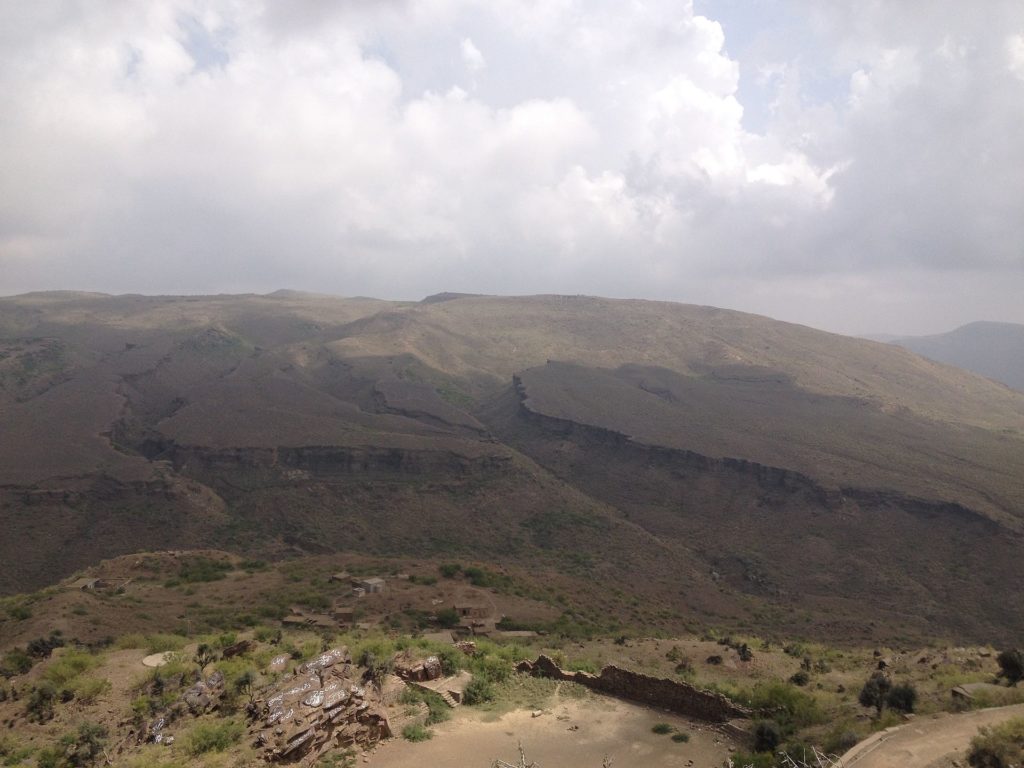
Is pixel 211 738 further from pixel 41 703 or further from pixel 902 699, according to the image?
pixel 902 699

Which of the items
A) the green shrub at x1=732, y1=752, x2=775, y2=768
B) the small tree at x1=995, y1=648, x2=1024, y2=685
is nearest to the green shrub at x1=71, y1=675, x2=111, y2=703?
the green shrub at x1=732, y1=752, x2=775, y2=768

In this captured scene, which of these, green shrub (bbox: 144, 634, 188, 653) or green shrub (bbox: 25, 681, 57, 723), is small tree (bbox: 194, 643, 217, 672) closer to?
green shrub (bbox: 144, 634, 188, 653)

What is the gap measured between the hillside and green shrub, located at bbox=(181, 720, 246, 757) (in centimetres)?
3031

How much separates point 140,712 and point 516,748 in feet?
32.0

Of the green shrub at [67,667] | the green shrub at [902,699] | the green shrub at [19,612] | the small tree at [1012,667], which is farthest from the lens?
the green shrub at [19,612]

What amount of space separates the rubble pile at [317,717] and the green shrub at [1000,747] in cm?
1220

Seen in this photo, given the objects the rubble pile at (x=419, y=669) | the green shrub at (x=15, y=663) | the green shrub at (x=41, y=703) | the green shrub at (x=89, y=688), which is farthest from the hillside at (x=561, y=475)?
the green shrub at (x=41, y=703)

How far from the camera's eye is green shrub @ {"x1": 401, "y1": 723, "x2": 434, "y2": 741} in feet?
54.3

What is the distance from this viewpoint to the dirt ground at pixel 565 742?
16.0m

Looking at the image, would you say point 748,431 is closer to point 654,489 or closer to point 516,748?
point 654,489

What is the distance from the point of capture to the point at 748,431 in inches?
3041

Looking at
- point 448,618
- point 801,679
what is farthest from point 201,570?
point 801,679

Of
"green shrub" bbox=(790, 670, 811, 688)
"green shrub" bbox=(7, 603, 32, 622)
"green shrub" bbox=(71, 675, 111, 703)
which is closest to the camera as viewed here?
"green shrub" bbox=(71, 675, 111, 703)

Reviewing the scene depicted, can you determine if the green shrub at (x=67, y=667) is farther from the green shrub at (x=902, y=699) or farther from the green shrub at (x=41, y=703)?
the green shrub at (x=902, y=699)
